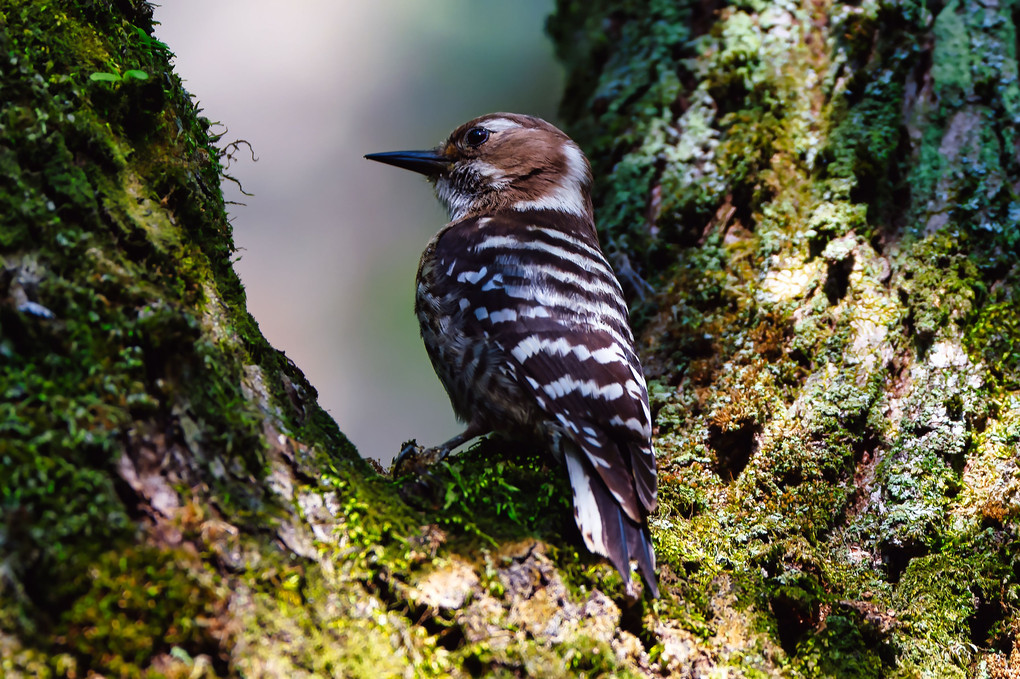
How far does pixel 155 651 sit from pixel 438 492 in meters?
0.96

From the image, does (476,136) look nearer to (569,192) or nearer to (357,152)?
(569,192)

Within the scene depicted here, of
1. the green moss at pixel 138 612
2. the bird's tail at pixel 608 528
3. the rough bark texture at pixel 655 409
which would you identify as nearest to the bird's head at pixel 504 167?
the rough bark texture at pixel 655 409

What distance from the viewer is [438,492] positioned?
2.39 metres

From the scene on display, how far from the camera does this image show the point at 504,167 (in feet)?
14.6

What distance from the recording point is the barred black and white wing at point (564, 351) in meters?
2.56

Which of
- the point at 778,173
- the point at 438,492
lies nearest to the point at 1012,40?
the point at 778,173

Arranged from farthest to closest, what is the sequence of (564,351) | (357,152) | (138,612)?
(357,152)
(564,351)
(138,612)

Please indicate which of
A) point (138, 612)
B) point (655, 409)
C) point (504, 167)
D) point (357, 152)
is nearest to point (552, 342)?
point (655, 409)

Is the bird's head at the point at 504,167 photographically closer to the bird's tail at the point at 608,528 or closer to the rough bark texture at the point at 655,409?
the rough bark texture at the point at 655,409

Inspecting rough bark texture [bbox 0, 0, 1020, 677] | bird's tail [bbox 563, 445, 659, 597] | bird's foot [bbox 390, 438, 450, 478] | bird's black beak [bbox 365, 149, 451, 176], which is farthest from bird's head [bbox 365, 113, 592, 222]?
bird's tail [bbox 563, 445, 659, 597]

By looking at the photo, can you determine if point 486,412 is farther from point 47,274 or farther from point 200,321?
point 47,274

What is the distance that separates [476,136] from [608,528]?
286 cm

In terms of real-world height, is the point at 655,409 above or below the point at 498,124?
below

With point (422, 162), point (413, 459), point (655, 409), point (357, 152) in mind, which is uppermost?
point (357, 152)
